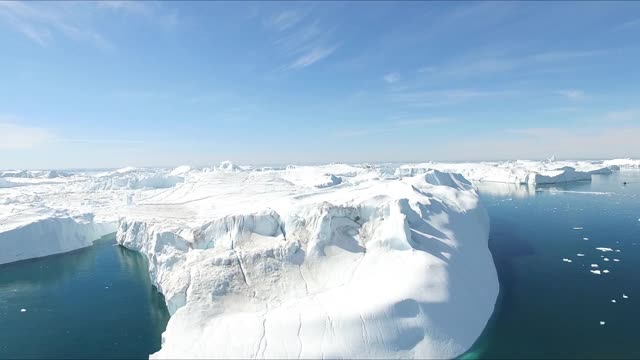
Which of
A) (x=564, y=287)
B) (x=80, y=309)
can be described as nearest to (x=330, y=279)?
(x=564, y=287)

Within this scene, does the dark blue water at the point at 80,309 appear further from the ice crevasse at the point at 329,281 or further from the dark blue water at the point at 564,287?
the dark blue water at the point at 564,287

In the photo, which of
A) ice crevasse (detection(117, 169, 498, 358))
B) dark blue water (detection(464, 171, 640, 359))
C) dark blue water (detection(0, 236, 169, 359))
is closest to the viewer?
ice crevasse (detection(117, 169, 498, 358))

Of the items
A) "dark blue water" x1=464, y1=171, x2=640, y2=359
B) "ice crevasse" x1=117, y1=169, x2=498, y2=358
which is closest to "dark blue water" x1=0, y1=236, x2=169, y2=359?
"ice crevasse" x1=117, y1=169, x2=498, y2=358

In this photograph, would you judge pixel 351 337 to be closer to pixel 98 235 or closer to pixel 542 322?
pixel 542 322

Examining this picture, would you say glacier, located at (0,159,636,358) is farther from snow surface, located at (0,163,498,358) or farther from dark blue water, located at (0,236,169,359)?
dark blue water, located at (0,236,169,359)

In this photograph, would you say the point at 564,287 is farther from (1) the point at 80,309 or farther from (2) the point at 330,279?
(1) the point at 80,309

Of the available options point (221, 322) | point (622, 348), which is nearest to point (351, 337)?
point (221, 322)

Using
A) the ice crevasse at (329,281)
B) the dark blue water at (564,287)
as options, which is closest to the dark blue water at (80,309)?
the ice crevasse at (329,281)
